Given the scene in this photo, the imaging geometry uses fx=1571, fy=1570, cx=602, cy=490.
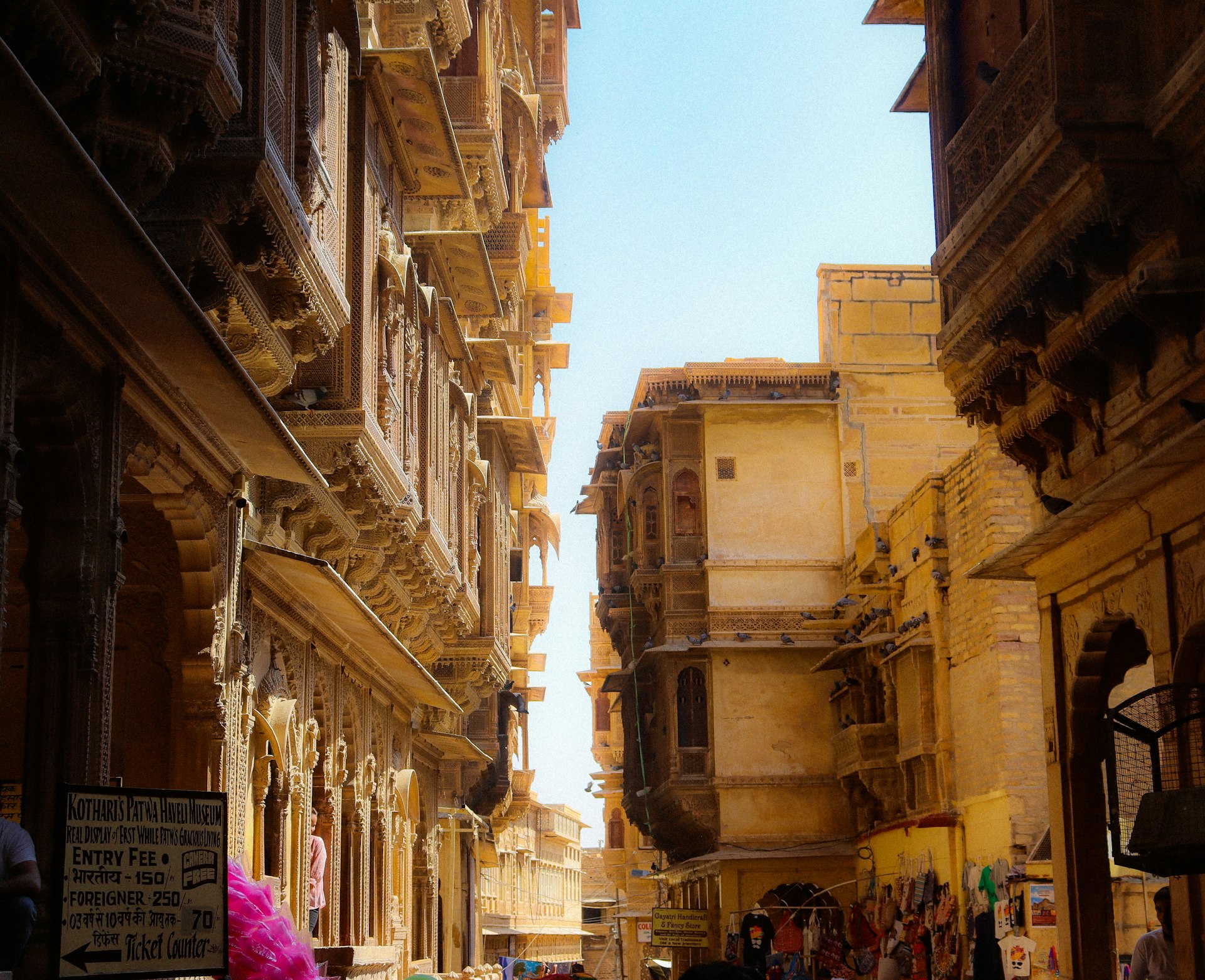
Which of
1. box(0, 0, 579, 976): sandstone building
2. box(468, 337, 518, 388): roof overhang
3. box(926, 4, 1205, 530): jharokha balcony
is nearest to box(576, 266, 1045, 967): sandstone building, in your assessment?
box(468, 337, 518, 388): roof overhang

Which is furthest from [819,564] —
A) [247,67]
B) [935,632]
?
[247,67]

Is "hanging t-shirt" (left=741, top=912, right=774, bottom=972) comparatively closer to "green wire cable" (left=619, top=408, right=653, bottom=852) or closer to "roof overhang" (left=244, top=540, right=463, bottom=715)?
"green wire cable" (left=619, top=408, right=653, bottom=852)

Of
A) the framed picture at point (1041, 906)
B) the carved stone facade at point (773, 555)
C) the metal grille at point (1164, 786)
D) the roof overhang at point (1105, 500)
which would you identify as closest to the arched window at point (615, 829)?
the carved stone facade at point (773, 555)

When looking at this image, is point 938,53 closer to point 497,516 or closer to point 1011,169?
point 1011,169

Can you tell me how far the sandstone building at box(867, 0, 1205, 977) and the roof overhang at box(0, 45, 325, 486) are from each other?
4.63 m

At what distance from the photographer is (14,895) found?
4988mm

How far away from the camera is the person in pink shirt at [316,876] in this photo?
13617 mm

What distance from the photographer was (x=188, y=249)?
769cm

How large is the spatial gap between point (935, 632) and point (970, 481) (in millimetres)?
2570

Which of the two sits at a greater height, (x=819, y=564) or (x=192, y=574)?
(x=819, y=564)

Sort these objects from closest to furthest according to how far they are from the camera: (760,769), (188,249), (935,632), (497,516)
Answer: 1. (188,249)
2. (935,632)
3. (497,516)
4. (760,769)

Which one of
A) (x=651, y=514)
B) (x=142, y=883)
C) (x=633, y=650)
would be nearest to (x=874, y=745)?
(x=651, y=514)

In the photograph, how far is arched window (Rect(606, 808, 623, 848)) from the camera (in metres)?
54.5

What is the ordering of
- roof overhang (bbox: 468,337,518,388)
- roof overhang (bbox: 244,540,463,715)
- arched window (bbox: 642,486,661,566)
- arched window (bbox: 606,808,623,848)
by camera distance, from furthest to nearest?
1. arched window (bbox: 606,808,623,848)
2. arched window (bbox: 642,486,661,566)
3. roof overhang (bbox: 468,337,518,388)
4. roof overhang (bbox: 244,540,463,715)
